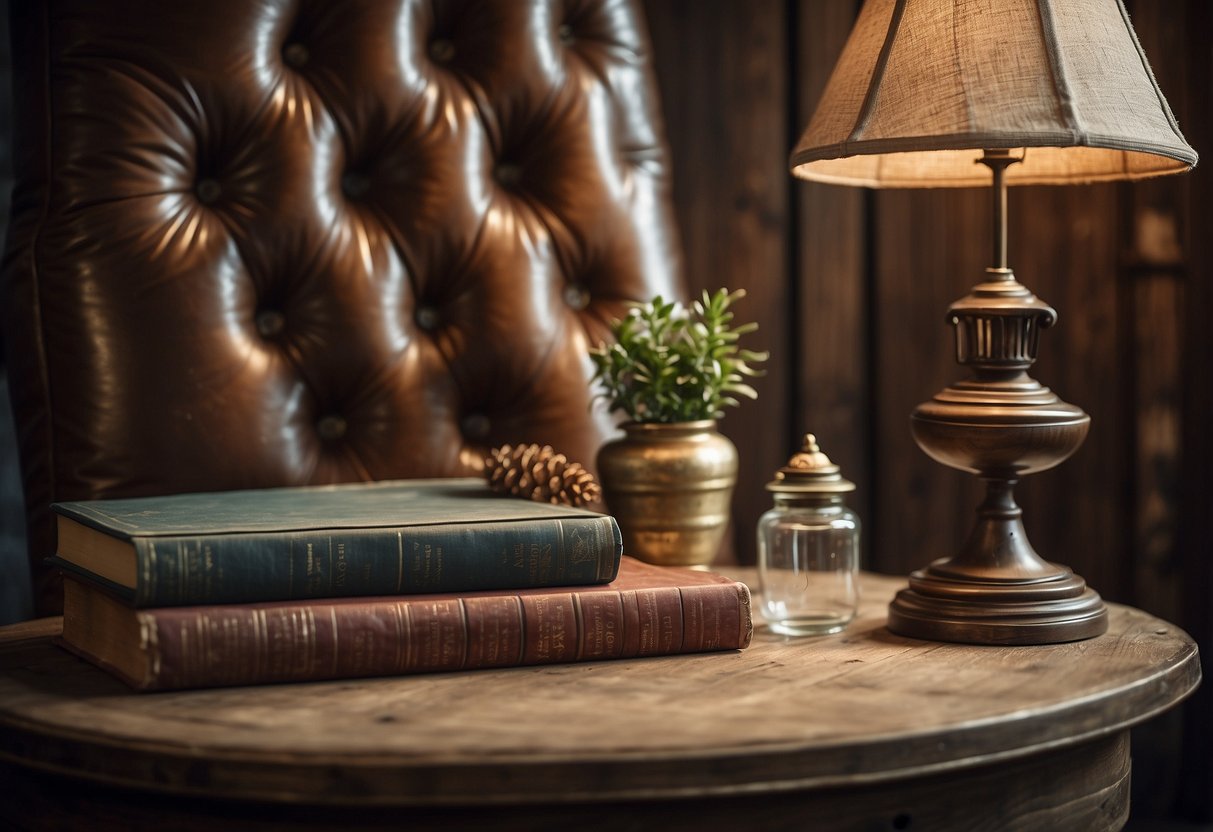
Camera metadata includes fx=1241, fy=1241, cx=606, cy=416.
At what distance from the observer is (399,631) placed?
79 cm

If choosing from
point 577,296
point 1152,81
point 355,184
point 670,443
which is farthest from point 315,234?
point 1152,81

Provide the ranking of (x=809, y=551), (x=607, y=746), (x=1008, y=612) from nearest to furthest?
(x=607, y=746), (x=1008, y=612), (x=809, y=551)

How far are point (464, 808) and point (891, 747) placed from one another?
0.23 metres

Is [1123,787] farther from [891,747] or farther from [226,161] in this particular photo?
[226,161]

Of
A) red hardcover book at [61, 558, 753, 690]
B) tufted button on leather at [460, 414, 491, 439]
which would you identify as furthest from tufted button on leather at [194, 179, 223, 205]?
red hardcover book at [61, 558, 753, 690]

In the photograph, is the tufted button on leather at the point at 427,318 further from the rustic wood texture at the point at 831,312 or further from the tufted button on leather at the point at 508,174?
the rustic wood texture at the point at 831,312

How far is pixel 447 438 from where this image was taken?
125 centimetres

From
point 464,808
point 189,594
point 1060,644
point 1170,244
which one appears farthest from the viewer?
point 1170,244

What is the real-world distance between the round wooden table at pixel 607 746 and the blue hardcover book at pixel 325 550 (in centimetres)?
6

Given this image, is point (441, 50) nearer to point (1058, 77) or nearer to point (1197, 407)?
point (1058, 77)

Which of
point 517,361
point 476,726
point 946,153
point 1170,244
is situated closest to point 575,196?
point 517,361

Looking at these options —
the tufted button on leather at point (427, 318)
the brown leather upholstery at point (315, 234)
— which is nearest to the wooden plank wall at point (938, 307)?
the brown leather upholstery at point (315, 234)

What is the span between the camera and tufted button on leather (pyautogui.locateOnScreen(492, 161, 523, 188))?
4.33 feet

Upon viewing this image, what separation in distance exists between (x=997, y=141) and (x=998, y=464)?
0.24 meters
